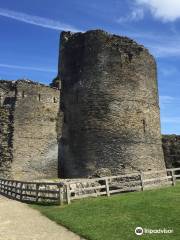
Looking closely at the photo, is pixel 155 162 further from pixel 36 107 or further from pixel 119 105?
pixel 36 107

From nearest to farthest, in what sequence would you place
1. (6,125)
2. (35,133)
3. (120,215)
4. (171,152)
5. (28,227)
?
(28,227) → (120,215) → (6,125) → (35,133) → (171,152)

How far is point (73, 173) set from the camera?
25.4m

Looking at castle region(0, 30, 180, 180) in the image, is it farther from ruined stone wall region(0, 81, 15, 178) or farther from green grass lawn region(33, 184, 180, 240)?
green grass lawn region(33, 184, 180, 240)

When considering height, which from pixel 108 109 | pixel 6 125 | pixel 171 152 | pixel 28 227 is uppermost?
pixel 108 109

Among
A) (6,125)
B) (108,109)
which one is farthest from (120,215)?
(6,125)

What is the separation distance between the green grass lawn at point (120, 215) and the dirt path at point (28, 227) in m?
0.36

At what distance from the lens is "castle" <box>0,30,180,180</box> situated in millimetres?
24516

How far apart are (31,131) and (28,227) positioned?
1344 cm

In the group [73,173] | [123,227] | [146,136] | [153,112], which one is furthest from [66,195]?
[153,112]

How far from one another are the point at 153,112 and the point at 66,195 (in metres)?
11.6

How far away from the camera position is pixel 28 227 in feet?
41.2

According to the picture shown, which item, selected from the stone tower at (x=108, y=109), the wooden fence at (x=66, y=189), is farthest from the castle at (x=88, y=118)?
the wooden fence at (x=66, y=189)

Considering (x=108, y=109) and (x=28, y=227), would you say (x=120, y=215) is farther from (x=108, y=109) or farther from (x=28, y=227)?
(x=108, y=109)

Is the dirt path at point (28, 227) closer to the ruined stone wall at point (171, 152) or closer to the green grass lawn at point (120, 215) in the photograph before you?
the green grass lawn at point (120, 215)
